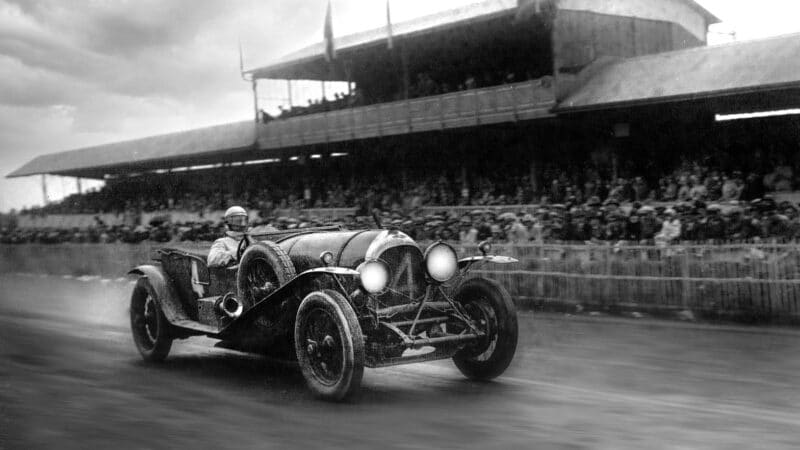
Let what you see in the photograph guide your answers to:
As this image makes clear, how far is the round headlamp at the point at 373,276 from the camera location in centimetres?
650

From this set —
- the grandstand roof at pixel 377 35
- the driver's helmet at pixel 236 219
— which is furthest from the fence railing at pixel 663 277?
the grandstand roof at pixel 377 35

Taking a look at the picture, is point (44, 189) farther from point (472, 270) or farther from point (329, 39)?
point (472, 270)

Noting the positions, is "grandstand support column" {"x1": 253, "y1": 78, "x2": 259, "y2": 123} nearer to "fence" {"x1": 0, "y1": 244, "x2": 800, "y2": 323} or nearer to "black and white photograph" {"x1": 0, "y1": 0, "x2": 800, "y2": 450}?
"black and white photograph" {"x1": 0, "y1": 0, "x2": 800, "y2": 450}

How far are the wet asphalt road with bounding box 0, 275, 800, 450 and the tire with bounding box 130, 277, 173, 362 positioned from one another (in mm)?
171

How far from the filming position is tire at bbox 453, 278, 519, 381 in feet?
23.0

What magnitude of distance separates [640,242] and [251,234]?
240 inches

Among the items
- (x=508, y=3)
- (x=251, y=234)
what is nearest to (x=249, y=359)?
(x=251, y=234)

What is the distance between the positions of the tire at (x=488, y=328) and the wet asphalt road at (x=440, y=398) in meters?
0.17

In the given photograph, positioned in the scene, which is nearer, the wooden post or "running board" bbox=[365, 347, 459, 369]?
"running board" bbox=[365, 347, 459, 369]

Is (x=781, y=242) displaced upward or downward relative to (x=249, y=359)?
upward

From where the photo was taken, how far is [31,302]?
1514 cm

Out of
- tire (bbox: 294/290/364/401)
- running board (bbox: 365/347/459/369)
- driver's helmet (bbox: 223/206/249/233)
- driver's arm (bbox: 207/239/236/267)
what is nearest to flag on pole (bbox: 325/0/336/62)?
driver's helmet (bbox: 223/206/249/233)

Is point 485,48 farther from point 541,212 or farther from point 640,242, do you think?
point 640,242

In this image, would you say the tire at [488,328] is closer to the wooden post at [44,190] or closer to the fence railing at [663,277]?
the fence railing at [663,277]
